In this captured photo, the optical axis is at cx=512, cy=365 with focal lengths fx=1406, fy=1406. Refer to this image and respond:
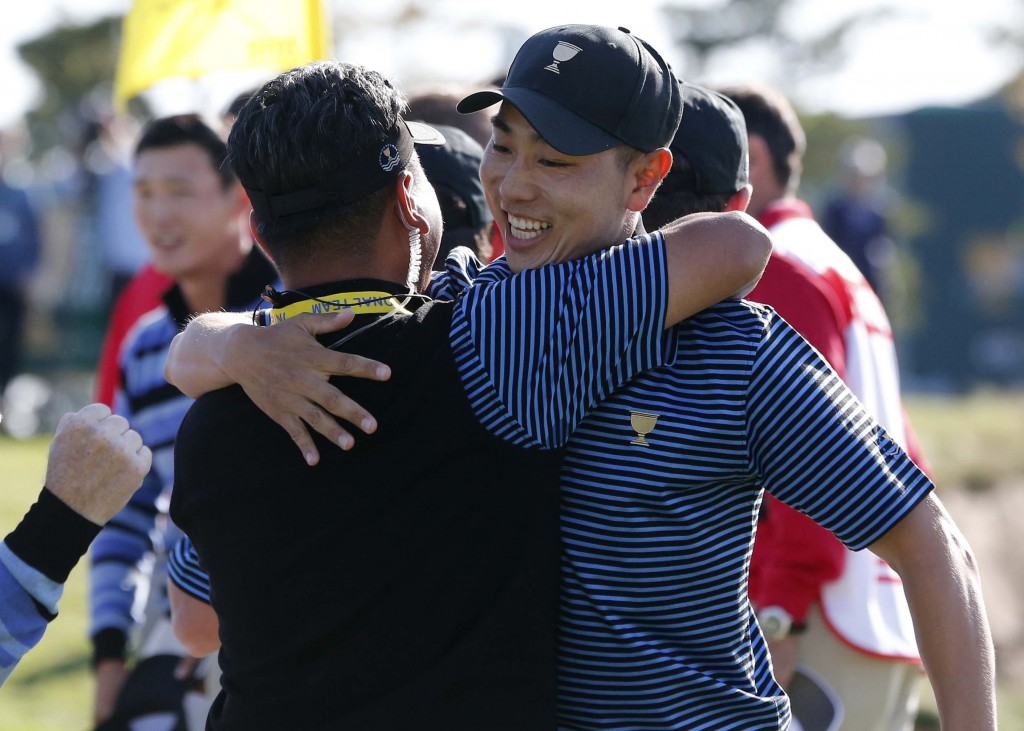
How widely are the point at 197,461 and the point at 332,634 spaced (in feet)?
1.12

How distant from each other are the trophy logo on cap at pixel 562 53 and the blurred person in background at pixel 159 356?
6.40 feet

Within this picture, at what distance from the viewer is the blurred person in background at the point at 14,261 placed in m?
11.3

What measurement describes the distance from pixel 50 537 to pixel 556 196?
42.1 inches

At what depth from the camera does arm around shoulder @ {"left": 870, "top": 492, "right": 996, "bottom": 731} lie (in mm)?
2104

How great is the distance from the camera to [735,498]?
2162mm

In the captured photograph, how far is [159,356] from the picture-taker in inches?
162

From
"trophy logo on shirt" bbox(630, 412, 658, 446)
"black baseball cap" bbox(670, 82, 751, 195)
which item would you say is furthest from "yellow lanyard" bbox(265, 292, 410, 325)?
"black baseball cap" bbox(670, 82, 751, 195)

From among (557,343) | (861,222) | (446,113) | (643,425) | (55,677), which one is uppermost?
(557,343)

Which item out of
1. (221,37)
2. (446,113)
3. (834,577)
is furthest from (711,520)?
(221,37)

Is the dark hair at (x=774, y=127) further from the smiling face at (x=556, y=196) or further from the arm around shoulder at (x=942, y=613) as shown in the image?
the arm around shoulder at (x=942, y=613)

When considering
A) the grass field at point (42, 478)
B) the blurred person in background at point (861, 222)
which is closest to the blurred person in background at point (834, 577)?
the grass field at point (42, 478)

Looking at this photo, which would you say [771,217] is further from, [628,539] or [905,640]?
[628,539]

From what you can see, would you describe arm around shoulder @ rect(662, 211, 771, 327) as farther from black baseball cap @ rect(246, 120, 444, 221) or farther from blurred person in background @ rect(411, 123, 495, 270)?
blurred person in background @ rect(411, 123, 495, 270)

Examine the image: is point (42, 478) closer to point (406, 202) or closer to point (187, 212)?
point (187, 212)
